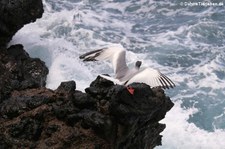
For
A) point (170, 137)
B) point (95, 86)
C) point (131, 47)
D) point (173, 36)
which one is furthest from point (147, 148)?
point (173, 36)

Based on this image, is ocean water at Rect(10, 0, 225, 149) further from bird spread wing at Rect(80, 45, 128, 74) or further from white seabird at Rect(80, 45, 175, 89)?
white seabird at Rect(80, 45, 175, 89)

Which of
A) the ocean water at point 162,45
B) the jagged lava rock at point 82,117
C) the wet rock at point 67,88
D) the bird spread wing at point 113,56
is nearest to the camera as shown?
the jagged lava rock at point 82,117

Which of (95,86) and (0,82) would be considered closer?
(95,86)

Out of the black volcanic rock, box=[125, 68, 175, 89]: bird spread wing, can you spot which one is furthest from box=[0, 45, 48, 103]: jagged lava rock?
box=[125, 68, 175, 89]: bird spread wing

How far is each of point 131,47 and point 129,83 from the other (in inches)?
414

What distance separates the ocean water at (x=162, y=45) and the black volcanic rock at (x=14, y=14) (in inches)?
82.4

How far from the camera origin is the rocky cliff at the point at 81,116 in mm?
6977

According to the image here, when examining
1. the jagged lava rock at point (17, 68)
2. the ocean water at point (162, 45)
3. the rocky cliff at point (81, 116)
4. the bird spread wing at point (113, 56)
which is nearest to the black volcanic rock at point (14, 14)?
the jagged lava rock at point (17, 68)

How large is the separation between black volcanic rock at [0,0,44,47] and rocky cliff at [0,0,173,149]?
2556 millimetres

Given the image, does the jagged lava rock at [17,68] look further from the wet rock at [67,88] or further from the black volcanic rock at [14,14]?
the wet rock at [67,88]

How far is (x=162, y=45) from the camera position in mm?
17875

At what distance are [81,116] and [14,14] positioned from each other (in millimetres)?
4089

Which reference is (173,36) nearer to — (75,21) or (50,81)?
(75,21)

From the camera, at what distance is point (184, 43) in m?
18.2
